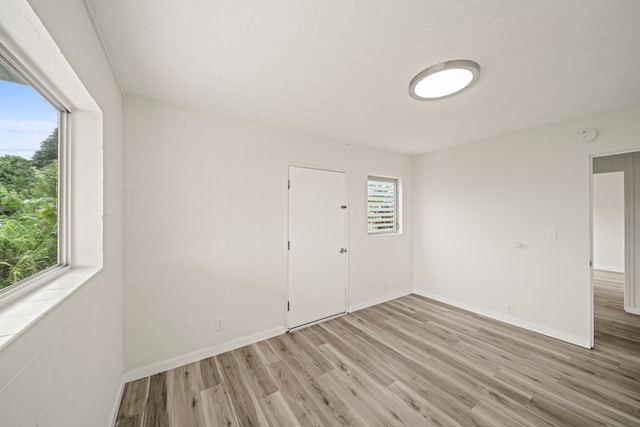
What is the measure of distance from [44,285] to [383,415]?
2105 millimetres

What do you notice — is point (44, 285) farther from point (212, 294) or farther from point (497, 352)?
point (497, 352)

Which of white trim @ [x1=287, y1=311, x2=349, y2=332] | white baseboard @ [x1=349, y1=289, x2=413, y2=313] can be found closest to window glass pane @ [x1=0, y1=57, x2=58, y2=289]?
white trim @ [x1=287, y1=311, x2=349, y2=332]

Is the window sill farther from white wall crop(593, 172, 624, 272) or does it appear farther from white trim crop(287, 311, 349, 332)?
white wall crop(593, 172, 624, 272)

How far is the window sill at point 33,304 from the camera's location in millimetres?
609

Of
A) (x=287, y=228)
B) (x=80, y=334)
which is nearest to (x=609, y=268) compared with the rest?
(x=287, y=228)

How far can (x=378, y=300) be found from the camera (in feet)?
12.1

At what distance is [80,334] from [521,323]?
4.16 m

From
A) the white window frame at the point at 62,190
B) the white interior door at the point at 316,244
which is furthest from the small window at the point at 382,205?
the white window frame at the point at 62,190

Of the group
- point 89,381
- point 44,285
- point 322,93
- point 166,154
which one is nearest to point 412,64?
point 322,93

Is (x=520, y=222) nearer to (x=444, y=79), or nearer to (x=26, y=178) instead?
(x=444, y=79)

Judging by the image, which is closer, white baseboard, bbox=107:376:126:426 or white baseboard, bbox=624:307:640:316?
white baseboard, bbox=107:376:126:426

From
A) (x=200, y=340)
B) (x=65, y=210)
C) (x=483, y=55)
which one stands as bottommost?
(x=200, y=340)

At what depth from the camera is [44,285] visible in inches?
38.9

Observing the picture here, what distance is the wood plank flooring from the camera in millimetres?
1641
